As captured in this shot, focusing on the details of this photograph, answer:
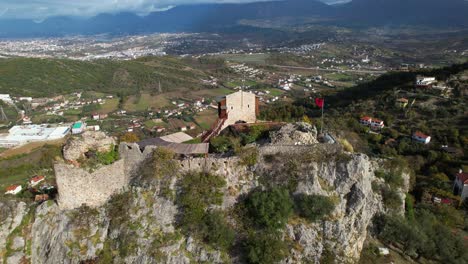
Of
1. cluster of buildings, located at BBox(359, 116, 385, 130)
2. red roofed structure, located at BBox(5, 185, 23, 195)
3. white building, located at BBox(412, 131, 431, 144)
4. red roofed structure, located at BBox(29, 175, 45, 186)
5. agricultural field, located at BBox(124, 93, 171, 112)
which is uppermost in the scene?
cluster of buildings, located at BBox(359, 116, 385, 130)

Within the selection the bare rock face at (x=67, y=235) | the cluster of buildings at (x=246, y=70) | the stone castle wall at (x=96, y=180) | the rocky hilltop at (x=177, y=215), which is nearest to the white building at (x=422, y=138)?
the rocky hilltop at (x=177, y=215)

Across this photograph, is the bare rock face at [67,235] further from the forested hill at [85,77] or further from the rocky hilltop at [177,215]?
the forested hill at [85,77]

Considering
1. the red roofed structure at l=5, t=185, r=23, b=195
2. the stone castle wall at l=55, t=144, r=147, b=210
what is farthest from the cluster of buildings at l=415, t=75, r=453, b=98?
the red roofed structure at l=5, t=185, r=23, b=195

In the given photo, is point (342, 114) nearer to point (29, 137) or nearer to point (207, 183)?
point (207, 183)

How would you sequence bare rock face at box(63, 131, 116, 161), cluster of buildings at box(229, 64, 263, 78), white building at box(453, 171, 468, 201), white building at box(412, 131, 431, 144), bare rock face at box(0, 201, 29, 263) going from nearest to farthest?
bare rock face at box(63, 131, 116, 161) → bare rock face at box(0, 201, 29, 263) → white building at box(453, 171, 468, 201) → white building at box(412, 131, 431, 144) → cluster of buildings at box(229, 64, 263, 78)

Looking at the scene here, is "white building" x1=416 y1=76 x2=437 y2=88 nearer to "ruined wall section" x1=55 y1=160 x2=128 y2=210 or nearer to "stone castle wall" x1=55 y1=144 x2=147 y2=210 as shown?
"stone castle wall" x1=55 y1=144 x2=147 y2=210
